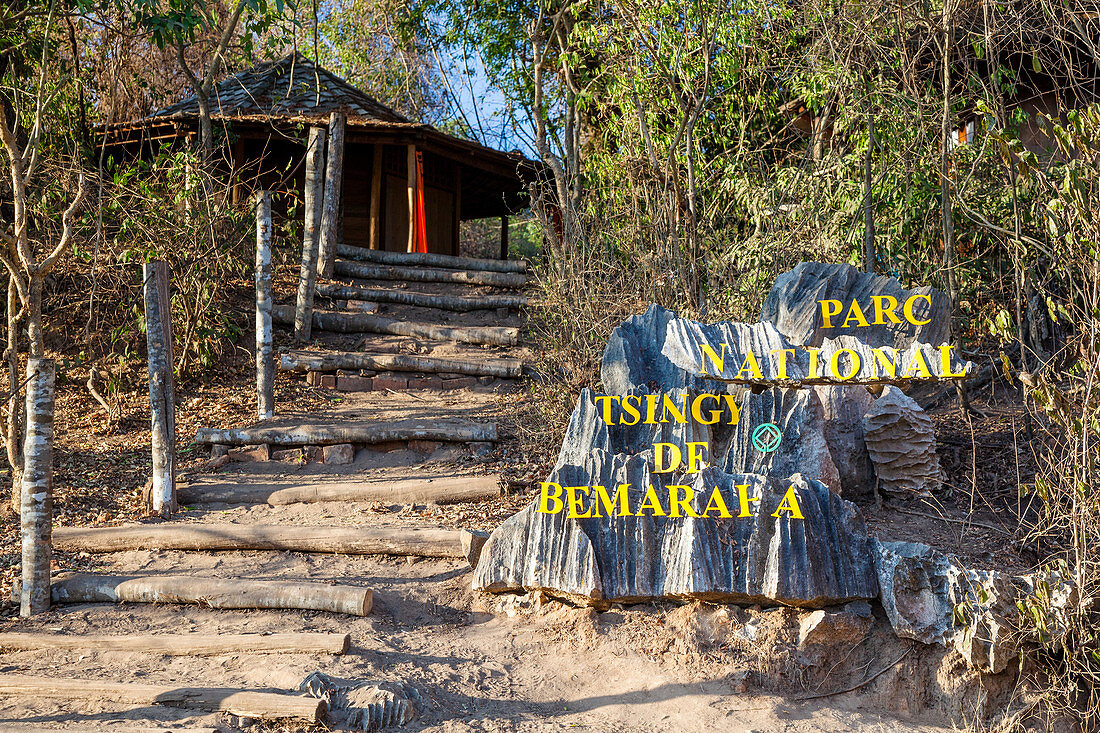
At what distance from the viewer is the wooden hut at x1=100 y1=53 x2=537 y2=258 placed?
11.0 m

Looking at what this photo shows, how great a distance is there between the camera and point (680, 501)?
425cm

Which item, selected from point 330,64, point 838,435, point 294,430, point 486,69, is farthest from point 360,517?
point 330,64

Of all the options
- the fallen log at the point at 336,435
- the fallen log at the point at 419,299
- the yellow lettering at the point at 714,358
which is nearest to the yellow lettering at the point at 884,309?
the yellow lettering at the point at 714,358

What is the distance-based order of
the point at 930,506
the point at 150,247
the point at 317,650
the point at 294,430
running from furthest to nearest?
the point at 150,247
the point at 294,430
the point at 930,506
the point at 317,650

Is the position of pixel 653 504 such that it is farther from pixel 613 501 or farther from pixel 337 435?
pixel 337 435

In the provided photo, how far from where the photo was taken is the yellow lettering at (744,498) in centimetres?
416

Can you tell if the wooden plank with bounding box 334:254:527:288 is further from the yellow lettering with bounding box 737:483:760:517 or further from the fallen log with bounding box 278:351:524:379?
the yellow lettering with bounding box 737:483:760:517

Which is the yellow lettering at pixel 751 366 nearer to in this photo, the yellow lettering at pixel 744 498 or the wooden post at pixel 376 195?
the yellow lettering at pixel 744 498

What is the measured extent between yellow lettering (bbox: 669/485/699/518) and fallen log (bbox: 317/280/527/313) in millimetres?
5452

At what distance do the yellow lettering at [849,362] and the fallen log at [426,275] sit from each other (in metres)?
5.67

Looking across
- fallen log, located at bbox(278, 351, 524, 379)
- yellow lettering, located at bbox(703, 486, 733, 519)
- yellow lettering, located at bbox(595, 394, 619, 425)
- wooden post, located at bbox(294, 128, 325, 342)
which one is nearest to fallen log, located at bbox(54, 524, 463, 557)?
yellow lettering, located at bbox(595, 394, 619, 425)

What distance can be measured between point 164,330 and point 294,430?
1303 millimetres

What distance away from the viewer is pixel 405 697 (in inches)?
144

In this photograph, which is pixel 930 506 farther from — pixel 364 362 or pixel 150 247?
pixel 150 247
